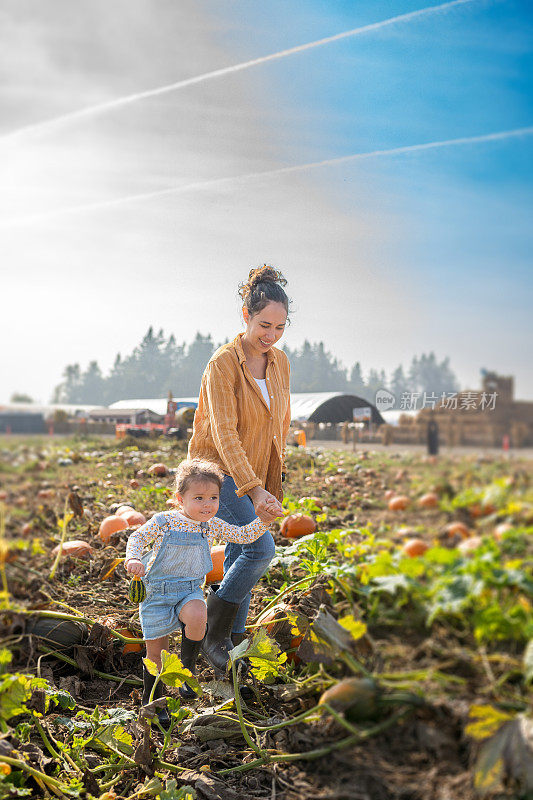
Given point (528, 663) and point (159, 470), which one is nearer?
point (528, 663)

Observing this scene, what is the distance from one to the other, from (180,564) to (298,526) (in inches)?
52.5

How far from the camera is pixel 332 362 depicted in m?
2.51

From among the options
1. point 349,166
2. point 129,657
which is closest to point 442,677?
point 349,166

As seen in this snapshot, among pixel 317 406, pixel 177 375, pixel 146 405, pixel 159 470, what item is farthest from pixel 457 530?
pixel 159 470

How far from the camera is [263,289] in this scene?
244 centimetres

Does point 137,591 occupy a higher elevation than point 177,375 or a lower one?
lower

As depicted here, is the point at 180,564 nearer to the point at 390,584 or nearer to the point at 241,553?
the point at 241,553

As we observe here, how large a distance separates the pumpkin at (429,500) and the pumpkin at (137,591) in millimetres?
1140

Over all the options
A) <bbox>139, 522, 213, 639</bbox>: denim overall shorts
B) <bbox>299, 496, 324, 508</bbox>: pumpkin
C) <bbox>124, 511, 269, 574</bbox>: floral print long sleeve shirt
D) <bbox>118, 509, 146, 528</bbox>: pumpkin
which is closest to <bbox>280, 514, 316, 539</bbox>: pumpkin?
<bbox>299, 496, 324, 508</bbox>: pumpkin

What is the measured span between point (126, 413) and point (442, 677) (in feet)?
11.0

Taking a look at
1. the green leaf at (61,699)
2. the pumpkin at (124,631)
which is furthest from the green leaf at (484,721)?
the pumpkin at (124,631)

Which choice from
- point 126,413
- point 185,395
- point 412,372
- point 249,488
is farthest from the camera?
point 126,413

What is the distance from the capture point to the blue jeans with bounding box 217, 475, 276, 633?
2.49m

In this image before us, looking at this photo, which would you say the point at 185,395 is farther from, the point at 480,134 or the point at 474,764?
the point at 474,764
